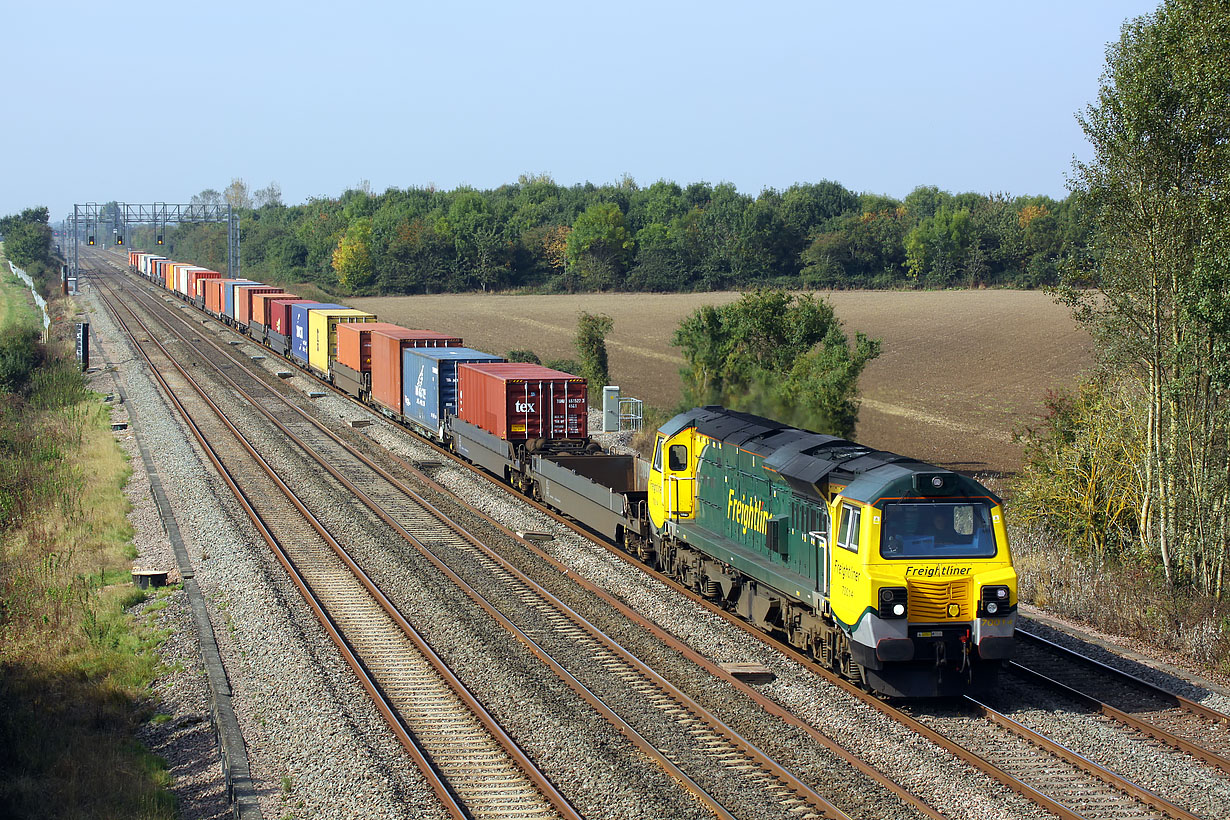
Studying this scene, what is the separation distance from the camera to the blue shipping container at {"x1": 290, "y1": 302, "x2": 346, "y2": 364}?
5119 cm

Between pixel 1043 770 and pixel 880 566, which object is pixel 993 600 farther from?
pixel 1043 770

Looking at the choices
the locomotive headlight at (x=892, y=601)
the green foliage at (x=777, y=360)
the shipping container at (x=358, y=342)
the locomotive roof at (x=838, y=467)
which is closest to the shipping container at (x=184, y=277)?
the shipping container at (x=358, y=342)

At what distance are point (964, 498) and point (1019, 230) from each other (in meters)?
116

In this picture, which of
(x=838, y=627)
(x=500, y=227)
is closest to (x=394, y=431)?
(x=838, y=627)

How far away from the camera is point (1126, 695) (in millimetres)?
14844

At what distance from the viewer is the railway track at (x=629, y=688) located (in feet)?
Result: 38.9

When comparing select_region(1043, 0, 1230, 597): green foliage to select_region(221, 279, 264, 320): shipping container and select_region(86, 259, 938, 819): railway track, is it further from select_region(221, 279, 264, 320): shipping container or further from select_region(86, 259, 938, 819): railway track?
select_region(221, 279, 264, 320): shipping container

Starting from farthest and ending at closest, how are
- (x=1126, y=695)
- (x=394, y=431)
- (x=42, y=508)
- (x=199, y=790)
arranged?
(x=394, y=431) < (x=42, y=508) < (x=1126, y=695) < (x=199, y=790)

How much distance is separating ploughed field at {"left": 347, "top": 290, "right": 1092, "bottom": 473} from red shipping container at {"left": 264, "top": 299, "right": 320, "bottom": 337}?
1257 centimetres

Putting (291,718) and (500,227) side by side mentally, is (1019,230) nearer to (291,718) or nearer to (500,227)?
(500,227)

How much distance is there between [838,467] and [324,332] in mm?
35960

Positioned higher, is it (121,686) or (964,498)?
(964,498)

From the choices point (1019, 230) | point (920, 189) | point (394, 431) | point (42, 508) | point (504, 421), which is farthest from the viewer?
point (920, 189)

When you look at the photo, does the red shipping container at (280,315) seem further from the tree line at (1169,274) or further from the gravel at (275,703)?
the tree line at (1169,274)
